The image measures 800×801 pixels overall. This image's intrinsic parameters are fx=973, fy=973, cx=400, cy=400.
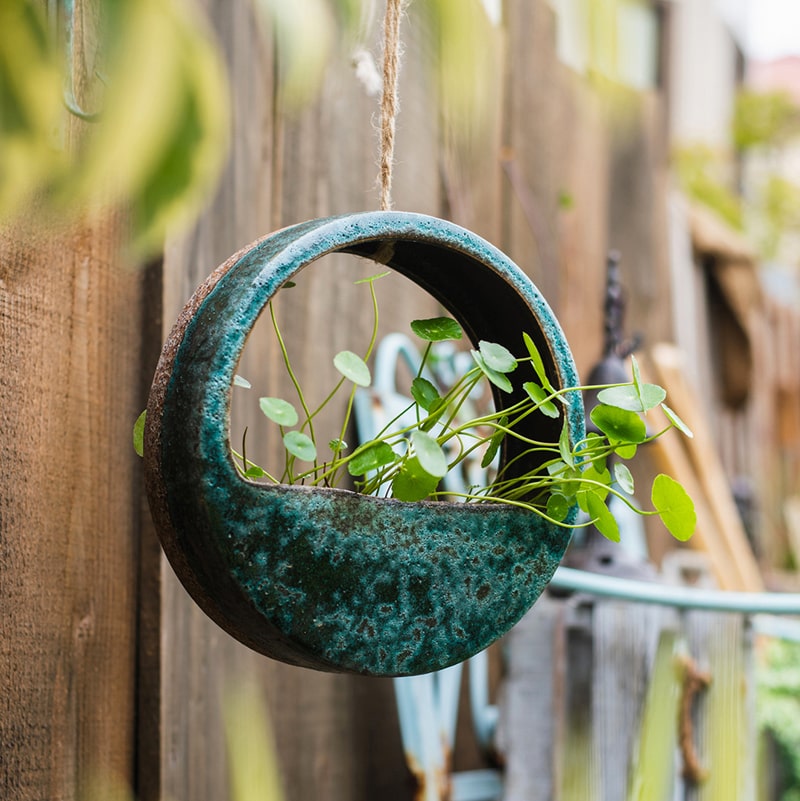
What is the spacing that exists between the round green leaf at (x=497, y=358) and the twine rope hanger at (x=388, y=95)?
14cm

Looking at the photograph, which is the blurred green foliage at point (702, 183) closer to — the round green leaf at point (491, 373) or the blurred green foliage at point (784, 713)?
the blurred green foliage at point (784, 713)

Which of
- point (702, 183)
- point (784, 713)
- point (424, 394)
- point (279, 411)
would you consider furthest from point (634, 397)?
point (702, 183)

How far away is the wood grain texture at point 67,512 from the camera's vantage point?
2.70 ft

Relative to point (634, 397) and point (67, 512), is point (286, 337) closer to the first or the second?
point (67, 512)

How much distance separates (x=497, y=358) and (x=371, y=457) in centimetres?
12

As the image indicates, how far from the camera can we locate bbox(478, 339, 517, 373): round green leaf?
0.70 m

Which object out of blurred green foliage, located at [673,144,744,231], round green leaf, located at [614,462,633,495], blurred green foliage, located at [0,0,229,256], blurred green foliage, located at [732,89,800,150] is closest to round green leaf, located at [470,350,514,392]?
round green leaf, located at [614,462,633,495]

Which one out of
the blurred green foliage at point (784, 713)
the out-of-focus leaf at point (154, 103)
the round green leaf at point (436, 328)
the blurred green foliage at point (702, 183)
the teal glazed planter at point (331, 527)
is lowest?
the blurred green foliage at point (784, 713)

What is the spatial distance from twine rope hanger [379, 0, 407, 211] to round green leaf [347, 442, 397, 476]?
0.61 ft

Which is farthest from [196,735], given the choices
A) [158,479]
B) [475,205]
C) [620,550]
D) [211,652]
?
[475,205]

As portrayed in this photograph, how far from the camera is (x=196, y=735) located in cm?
105

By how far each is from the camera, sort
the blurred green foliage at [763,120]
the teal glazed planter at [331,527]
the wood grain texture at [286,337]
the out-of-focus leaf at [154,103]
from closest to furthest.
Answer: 1. the out-of-focus leaf at [154,103]
2. the teal glazed planter at [331,527]
3. the wood grain texture at [286,337]
4. the blurred green foliage at [763,120]

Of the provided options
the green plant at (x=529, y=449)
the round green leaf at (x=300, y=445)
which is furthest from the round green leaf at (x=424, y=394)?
the round green leaf at (x=300, y=445)

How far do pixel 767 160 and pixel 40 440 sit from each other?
7.34 meters
